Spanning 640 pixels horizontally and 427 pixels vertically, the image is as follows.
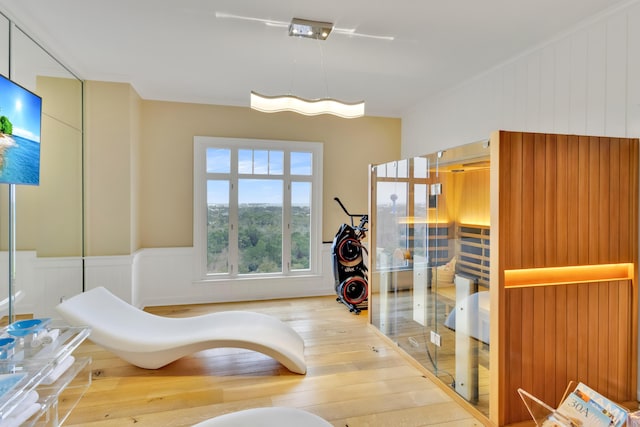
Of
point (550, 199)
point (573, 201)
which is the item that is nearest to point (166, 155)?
point (550, 199)

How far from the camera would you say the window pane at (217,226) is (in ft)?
16.4

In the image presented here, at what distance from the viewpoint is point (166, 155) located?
15.8ft

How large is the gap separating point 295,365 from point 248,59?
9.80 feet

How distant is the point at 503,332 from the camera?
2.25m

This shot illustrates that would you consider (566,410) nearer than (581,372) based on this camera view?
Yes

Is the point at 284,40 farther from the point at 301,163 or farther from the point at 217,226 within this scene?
the point at 217,226

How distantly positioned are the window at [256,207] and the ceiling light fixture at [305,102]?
2159 millimetres

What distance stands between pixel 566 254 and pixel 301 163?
368 cm

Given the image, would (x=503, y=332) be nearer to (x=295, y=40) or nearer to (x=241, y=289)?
(x=295, y=40)

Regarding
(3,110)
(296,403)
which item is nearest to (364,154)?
(296,403)

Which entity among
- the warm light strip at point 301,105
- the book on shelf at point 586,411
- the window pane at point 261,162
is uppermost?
the warm light strip at point 301,105

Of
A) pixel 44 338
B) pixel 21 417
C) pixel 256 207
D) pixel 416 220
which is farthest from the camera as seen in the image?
pixel 256 207

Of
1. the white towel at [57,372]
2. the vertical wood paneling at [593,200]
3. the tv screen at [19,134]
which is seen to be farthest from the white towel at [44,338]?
the vertical wood paneling at [593,200]

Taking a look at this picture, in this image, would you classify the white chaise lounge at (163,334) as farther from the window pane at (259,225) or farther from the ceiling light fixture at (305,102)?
the ceiling light fixture at (305,102)
